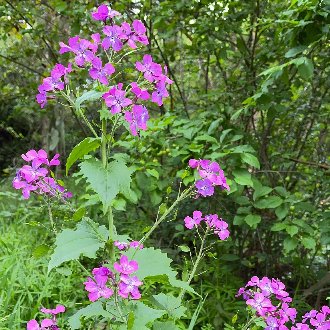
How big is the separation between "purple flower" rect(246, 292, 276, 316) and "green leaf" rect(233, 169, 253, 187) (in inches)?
31.3

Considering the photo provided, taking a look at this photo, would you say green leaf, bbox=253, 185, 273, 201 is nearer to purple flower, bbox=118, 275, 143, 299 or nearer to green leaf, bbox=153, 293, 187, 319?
green leaf, bbox=153, 293, 187, 319

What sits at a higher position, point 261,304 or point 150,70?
point 150,70

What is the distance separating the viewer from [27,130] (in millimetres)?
8609

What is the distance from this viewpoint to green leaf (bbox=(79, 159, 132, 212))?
124cm

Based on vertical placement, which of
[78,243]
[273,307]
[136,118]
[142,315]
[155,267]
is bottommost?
[273,307]

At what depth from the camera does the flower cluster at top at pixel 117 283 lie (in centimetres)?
122

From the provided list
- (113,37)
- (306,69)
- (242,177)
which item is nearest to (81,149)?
(113,37)

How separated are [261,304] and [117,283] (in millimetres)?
662

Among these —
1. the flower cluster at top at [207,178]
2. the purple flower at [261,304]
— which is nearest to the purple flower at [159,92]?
the flower cluster at top at [207,178]

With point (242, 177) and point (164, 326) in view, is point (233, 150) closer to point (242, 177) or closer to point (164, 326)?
point (242, 177)

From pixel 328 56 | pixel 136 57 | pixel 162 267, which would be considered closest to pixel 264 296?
pixel 162 267

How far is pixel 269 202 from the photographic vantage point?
262cm

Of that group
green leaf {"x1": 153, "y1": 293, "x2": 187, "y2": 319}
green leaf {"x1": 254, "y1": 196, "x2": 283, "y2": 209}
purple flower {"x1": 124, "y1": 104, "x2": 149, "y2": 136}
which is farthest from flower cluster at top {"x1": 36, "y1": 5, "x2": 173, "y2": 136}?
green leaf {"x1": 254, "y1": 196, "x2": 283, "y2": 209}

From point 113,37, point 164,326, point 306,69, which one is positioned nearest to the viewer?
point 113,37
